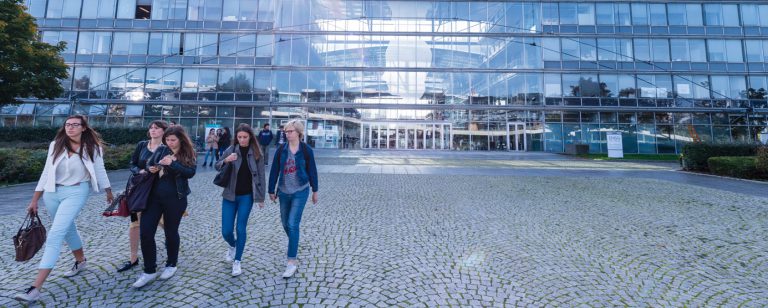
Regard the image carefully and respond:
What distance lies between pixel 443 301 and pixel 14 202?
8.81 metres

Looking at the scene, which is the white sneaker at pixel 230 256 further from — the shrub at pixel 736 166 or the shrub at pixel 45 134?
the shrub at pixel 45 134

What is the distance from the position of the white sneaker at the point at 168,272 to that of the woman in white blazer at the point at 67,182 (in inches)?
33.4

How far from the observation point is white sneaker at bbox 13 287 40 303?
99.9 inches

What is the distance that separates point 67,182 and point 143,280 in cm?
122

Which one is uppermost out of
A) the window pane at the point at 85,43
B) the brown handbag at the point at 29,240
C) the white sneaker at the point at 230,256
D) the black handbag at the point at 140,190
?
the window pane at the point at 85,43

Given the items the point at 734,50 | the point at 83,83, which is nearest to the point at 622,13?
the point at 734,50

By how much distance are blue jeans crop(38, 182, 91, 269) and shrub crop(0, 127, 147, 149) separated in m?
18.5

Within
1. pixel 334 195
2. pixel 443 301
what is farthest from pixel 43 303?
pixel 334 195

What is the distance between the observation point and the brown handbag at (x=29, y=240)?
2.64m

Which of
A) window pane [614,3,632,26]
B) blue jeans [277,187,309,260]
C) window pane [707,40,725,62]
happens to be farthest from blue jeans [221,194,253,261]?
window pane [707,40,725,62]

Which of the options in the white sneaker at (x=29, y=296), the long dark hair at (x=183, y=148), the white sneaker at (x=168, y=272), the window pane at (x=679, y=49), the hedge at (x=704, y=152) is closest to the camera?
the white sneaker at (x=29, y=296)

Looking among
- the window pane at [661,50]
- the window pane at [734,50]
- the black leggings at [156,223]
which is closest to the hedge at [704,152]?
the window pane at [661,50]

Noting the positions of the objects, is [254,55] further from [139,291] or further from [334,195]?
Result: [139,291]

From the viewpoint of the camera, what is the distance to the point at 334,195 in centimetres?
744
